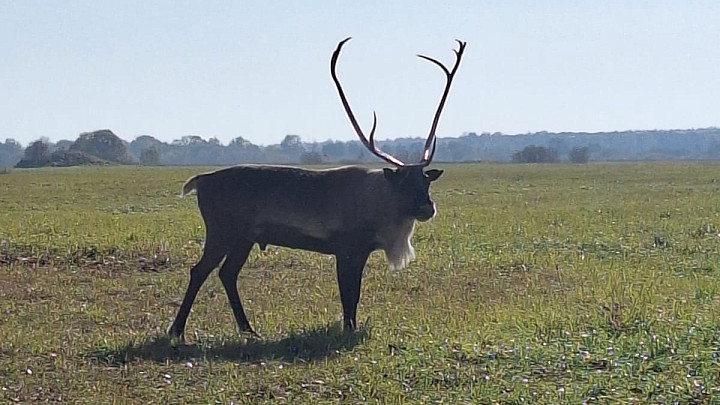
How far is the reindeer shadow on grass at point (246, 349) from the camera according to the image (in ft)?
26.9

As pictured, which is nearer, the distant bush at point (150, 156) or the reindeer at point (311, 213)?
the reindeer at point (311, 213)

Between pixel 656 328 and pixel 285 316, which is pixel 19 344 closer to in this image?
pixel 285 316

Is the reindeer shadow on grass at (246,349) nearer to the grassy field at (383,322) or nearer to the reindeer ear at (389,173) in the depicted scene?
the grassy field at (383,322)

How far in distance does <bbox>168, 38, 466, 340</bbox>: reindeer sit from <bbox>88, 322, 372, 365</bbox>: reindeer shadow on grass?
0.50 meters

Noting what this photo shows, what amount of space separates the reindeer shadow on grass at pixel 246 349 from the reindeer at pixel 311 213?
1.63 feet

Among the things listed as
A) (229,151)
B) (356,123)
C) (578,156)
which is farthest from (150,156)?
(356,123)

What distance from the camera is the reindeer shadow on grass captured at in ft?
26.9

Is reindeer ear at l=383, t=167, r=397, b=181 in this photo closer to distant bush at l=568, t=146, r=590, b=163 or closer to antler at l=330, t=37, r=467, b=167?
antler at l=330, t=37, r=467, b=167

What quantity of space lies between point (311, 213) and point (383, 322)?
4.12ft

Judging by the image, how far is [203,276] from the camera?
9.48 m

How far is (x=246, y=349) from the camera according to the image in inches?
336

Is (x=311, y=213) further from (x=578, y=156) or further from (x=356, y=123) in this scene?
(x=578, y=156)

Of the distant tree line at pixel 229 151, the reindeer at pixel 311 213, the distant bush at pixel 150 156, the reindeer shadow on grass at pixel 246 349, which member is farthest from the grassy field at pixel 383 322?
the distant bush at pixel 150 156

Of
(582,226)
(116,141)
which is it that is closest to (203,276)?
(582,226)
